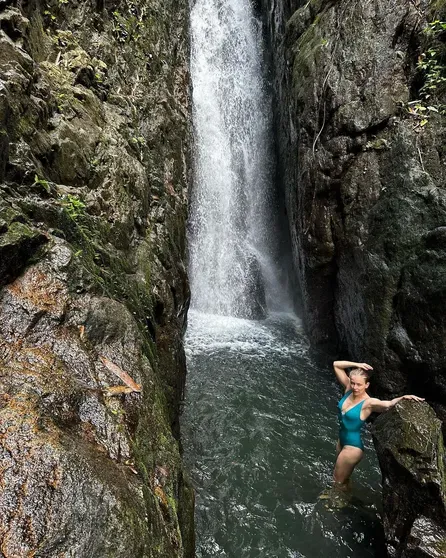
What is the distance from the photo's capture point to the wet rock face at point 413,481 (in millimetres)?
3537

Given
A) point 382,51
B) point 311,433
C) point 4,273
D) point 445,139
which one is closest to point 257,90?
point 382,51

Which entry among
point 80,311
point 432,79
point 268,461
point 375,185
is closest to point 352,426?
point 268,461

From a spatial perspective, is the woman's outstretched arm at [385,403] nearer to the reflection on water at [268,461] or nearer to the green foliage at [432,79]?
the reflection on water at [268,461]

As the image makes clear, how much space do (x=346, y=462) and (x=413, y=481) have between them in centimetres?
137

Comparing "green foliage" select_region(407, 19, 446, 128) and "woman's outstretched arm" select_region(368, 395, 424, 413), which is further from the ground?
"green foliage" select_region(407, 19, 446, 128)

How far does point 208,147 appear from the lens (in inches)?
614

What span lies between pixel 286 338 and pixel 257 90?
38.2 ft

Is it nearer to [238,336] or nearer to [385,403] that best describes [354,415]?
[385,403]

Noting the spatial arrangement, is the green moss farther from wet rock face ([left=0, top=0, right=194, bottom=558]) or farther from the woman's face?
the woman's face

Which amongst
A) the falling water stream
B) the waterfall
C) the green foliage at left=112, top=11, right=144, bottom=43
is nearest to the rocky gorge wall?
the falling water stream

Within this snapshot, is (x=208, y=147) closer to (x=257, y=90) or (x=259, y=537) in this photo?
(x=257, y=90)

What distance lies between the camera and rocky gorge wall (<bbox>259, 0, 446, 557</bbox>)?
6645 mm

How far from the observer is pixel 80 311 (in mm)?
3191

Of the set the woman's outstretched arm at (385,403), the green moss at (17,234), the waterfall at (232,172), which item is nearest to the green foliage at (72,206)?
the green moss at (17,234)
